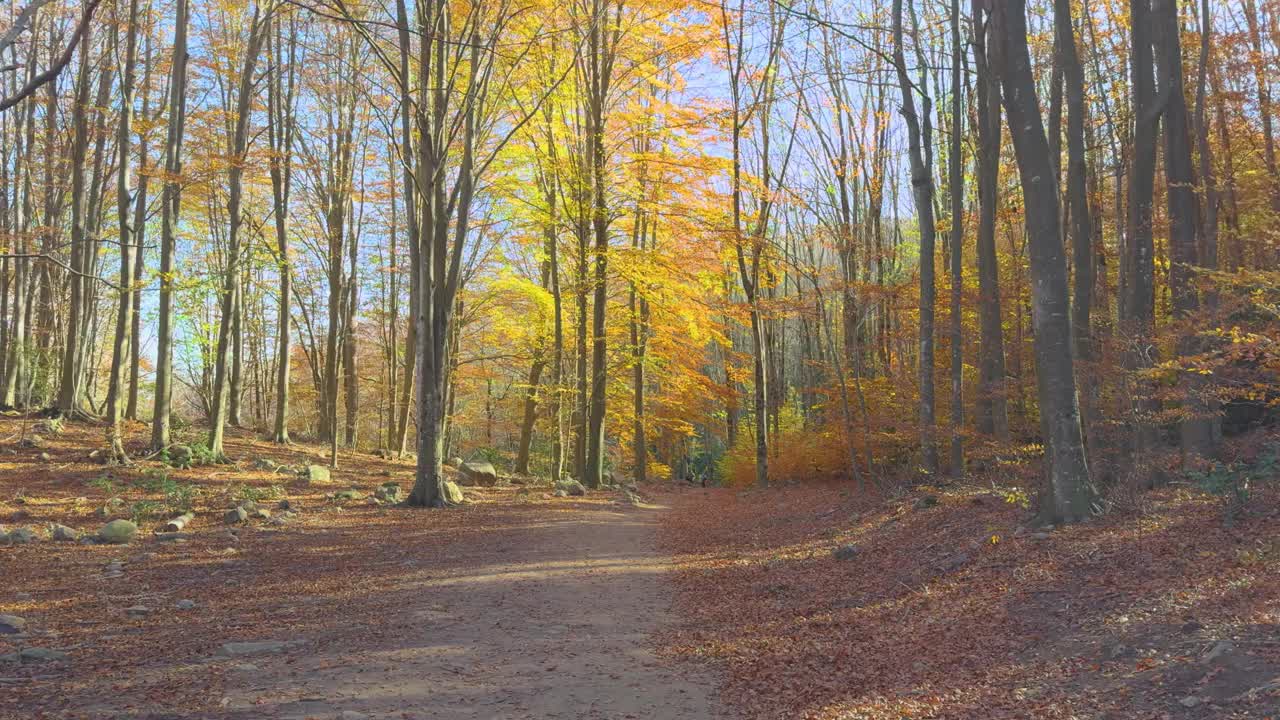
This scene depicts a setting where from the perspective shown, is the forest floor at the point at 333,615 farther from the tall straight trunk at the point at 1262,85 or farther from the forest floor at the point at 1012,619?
the tall straight trunk at the point at 1262,85

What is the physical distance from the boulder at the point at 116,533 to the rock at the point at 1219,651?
10.9m

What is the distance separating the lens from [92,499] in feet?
36.9

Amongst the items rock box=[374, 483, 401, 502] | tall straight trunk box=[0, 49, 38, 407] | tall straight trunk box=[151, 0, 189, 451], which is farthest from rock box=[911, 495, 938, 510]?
tall straight trunk box=[0, 49, 38, 407]

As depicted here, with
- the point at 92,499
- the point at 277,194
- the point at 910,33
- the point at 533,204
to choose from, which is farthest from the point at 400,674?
the point at 277,194

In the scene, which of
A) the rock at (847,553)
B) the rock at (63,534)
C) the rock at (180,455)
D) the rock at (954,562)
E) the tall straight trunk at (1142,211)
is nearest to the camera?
the rock at (954,562)

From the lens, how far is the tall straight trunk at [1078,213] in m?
9.01

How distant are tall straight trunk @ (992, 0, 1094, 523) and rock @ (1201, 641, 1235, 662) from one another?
130 inches

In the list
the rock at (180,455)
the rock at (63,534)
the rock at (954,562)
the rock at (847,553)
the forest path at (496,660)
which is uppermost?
the rock at (180,455)

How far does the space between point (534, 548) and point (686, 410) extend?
1737 cm

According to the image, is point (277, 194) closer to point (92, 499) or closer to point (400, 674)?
point (92, 499)

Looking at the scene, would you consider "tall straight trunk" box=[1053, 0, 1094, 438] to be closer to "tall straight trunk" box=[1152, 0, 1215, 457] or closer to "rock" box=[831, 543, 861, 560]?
"tall straight trunk" box=[1152, 0, 1215, 457]

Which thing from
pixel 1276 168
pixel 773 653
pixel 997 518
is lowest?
pixel 773 653

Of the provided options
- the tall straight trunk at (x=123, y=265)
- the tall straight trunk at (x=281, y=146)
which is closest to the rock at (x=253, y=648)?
the tall straight trunk at (x=123, y=265)

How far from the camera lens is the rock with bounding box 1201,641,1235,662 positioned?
3.97 meters
